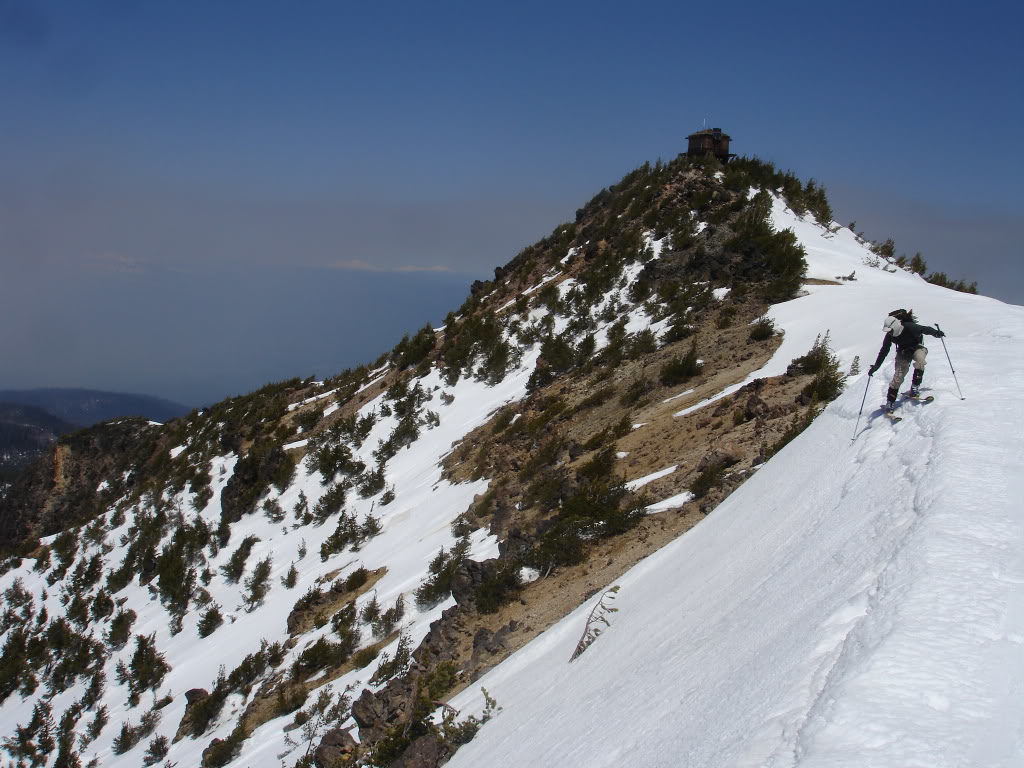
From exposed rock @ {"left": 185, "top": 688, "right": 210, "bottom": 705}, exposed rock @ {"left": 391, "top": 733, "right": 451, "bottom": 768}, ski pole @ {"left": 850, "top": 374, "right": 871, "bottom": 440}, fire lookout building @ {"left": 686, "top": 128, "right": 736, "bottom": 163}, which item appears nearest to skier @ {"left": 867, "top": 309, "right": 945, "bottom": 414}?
ski pole @ {"left": 850, "top": 374, "right": 871, "bottom": 440}

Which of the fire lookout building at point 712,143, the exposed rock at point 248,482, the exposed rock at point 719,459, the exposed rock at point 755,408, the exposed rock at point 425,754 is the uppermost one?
the fire lookout building at point 712,143

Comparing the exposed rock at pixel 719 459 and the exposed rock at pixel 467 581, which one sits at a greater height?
the exposed rock at pixel 719 459

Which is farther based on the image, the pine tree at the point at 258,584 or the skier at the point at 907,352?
the pine tree at the point at 258,584

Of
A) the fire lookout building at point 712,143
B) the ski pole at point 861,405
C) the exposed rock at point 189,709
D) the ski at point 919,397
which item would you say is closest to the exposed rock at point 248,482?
the exposed rock at point 189,709

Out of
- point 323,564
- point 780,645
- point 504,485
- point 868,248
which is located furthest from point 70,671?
point 868,248

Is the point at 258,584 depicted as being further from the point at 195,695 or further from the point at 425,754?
the point at 425,754

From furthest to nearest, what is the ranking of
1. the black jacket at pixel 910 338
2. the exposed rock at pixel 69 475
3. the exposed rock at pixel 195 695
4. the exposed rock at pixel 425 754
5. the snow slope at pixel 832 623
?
the exposed rock at pixel 69 475 < the exposed rock at pixel 195 695 < the black jacket at pixel 910 338 < the exposed rock at pixel 425 754 < the snow slope at pixel 832 623

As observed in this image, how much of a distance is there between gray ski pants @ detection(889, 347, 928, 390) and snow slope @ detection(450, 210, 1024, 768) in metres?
0.24

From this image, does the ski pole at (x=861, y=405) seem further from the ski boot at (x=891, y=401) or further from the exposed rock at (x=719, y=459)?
the exposed rock at (x=719, y=459)

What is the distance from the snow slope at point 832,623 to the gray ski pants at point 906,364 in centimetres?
24

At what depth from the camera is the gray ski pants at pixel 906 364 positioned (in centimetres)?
496

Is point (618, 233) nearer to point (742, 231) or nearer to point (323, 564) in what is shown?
point (742, 231)

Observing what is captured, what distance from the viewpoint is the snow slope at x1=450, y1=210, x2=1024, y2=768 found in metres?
2.07

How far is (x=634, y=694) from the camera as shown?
11.1 ft
